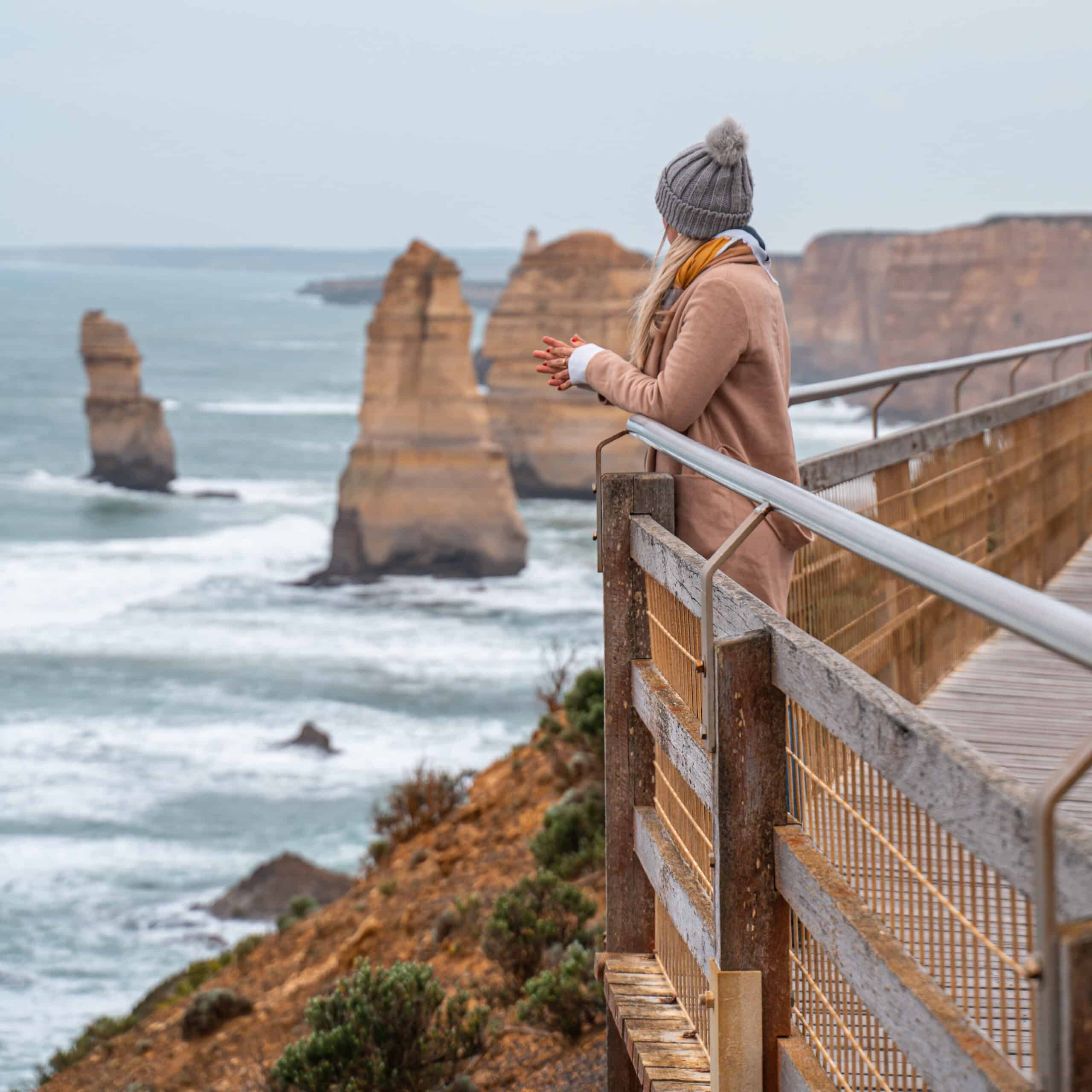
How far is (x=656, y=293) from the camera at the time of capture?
10.7 ft

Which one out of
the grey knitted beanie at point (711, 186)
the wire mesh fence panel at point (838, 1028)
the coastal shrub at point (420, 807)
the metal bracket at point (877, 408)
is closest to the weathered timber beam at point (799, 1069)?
the wire mesh fence panel at point (838, 1028)

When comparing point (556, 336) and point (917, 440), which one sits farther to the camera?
point (556, 336)

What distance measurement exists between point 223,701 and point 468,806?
69.5 ft

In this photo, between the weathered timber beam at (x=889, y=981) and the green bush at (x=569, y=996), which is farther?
the green bush at (x=569, y=996)

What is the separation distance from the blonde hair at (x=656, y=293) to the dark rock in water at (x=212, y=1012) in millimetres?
7010

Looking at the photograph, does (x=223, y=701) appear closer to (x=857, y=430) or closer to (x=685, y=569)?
(x=685, y=569)

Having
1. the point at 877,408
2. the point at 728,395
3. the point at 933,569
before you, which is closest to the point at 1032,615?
the point at 933,569

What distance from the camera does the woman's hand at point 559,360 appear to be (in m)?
3.63

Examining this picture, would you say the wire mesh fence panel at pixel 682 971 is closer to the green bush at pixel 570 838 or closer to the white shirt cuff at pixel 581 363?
the white shirt cuff at pixel 581 363

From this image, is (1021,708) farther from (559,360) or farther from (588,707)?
(588,707)

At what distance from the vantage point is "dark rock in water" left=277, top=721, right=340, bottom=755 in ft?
91.4

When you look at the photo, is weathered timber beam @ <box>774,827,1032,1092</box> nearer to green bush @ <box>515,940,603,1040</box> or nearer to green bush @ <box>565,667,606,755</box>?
green bush @ <box>515,940,603,1040</box>

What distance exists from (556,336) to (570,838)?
5877cm

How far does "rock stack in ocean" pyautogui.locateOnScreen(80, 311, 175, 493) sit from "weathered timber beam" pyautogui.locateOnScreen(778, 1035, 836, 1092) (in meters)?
62.1
